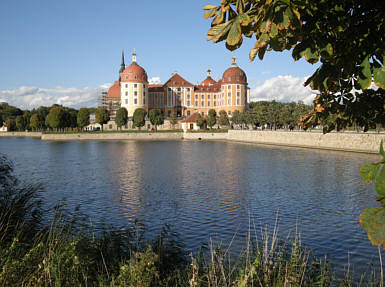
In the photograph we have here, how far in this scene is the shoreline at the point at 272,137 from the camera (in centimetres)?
3388

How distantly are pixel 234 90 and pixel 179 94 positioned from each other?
1519 centimetres

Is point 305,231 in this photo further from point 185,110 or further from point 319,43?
point 185,110

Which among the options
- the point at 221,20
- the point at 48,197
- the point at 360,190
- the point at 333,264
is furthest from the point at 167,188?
the point at 221,20

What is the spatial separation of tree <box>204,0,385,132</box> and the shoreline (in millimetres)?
17514

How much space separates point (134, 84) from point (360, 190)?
76562 mm

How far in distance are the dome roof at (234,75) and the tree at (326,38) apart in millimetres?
86563

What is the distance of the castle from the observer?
291ft

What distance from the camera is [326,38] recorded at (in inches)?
115

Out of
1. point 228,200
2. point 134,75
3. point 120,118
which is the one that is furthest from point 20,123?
point 228,200

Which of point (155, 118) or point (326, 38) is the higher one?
point (155, 118)

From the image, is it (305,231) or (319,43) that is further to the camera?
(305,231)

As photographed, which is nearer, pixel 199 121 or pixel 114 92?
pixel 199 121

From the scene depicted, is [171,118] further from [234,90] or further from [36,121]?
[36,121]

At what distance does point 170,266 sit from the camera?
661cm
